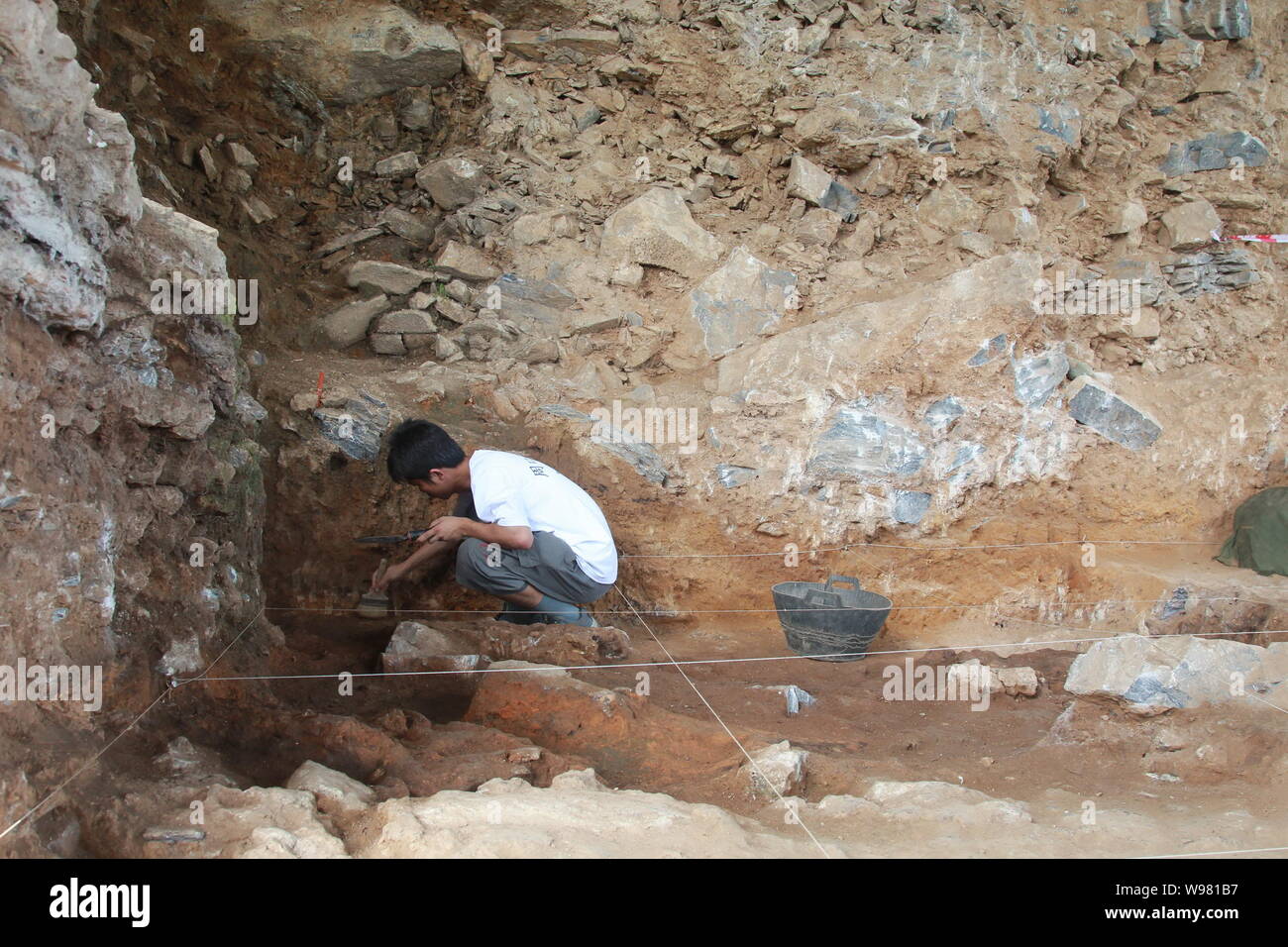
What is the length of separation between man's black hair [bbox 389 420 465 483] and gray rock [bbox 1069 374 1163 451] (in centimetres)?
356

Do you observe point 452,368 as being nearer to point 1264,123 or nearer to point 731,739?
point 731,739

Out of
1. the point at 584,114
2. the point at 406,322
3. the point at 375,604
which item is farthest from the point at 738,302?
the point at 375,604

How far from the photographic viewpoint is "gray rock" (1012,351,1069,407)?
5.34m

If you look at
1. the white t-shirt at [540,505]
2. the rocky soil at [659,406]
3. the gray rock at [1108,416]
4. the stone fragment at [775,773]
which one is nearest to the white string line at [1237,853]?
the rocky soil at [659,406]

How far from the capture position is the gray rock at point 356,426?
4.87 m

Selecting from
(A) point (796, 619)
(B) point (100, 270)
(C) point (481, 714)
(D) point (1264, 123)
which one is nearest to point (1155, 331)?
(D) point (1264, 123)

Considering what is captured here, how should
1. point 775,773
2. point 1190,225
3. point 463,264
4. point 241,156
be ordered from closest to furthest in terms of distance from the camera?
point 775,773
point 241,156
point 463,264
point 1190,225

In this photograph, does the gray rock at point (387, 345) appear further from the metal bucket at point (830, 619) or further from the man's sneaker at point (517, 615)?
the metal bucket at point (830, 619)

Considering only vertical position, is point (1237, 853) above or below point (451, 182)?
below

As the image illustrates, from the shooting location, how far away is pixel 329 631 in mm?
4414

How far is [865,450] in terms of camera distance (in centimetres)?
520

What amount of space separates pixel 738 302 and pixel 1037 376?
177 centimetres

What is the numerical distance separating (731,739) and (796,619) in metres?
1.48

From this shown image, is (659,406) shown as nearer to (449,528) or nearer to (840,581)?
(840,581)
